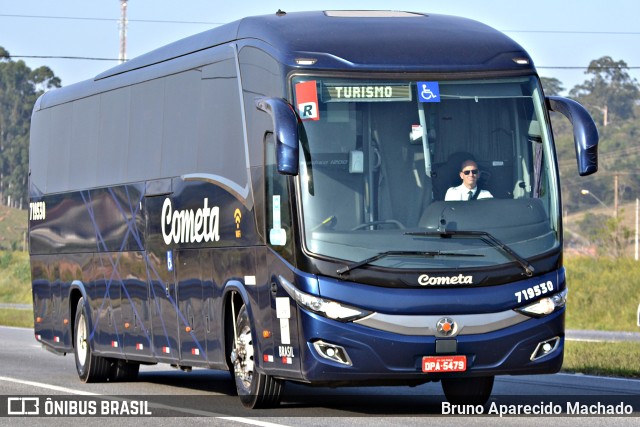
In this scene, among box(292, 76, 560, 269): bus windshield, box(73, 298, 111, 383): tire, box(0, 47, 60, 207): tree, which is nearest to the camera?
box(292, 76, 560, 269): bus windshield

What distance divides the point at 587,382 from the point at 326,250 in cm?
654

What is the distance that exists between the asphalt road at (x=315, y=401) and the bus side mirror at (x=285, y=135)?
2.13m

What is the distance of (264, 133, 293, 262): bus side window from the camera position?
13.2m

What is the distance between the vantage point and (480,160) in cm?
1341

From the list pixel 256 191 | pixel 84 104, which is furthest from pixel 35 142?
pixel 256 191

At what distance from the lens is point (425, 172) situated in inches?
522

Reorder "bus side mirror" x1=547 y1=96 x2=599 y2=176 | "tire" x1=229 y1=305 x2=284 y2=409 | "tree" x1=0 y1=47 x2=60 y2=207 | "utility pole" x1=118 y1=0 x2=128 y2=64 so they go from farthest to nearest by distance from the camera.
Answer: "tree" x1=0 y1=47 x2=60 y2=207 < "utility pole" x1=118 y1=0 x2=128 y2=64 < "tire" x1=229 y1=305 x2=284 y2=409 < "bus side mirror" x1=547 y1=96 x2=599 y2=176

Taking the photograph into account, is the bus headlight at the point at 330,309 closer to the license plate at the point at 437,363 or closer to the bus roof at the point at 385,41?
the license plate at the point at 437,363

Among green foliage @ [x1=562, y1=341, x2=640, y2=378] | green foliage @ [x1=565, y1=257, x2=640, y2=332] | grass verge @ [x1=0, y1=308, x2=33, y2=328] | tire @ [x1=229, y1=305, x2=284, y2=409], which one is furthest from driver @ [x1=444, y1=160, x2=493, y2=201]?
grass verge @ [x1=0, y1=308, x2=33, y2=328]

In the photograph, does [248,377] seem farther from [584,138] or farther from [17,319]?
[17,319]

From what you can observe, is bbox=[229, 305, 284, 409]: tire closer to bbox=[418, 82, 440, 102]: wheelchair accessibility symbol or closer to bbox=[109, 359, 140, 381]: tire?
bbox=[418, 82, 440, 102]: wheelchair accessibility symbol

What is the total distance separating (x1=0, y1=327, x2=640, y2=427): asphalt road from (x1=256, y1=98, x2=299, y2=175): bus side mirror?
6.98 ft

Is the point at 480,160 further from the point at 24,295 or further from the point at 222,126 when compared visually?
the point at 24,295

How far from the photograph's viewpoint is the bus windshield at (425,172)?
1287 cm
